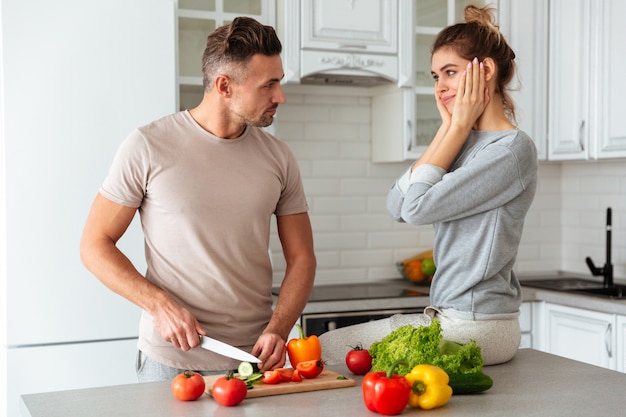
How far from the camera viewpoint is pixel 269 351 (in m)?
2.29

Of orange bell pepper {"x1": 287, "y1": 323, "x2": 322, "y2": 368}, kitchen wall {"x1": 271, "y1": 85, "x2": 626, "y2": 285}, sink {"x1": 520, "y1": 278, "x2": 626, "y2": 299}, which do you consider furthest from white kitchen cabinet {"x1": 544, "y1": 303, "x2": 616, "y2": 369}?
orange bell pepper {"x1": 287, "y1": 323, "x2": 322, "y2": 368}

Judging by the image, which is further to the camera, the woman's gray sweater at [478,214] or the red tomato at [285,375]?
the woman's gray sweater at [478,214]

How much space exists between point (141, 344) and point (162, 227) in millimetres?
348

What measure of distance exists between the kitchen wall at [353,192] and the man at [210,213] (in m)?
1.71

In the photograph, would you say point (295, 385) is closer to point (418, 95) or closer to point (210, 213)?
point (210, 213)

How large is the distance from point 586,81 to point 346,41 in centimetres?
122

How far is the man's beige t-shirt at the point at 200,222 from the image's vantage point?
2383 mm

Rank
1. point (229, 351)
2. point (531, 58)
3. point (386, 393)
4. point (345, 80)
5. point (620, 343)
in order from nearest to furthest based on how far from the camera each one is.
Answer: point (386, 393) → point (229, 351) → point (620, 343) → point (345, 80) → point (531, 58)

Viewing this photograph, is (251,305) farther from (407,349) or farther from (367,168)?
(367,168)

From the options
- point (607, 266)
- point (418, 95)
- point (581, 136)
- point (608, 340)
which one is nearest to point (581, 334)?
point (608, 340)

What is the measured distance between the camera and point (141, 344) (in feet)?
8.03

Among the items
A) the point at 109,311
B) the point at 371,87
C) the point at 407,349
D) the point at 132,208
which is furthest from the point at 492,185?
the point at 371,87

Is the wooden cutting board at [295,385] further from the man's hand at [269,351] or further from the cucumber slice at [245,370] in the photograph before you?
the man's hand at [269,351]

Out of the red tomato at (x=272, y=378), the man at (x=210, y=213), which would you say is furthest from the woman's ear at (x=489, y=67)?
the red tomato at (x=272, y=378)
